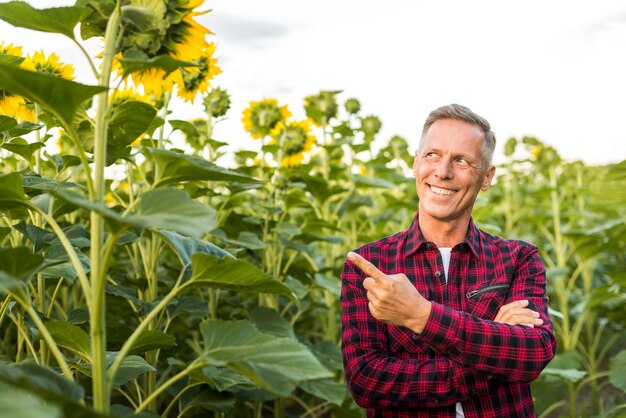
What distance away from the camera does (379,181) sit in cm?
298

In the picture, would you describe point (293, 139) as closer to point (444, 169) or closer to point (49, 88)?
point (444, 169)

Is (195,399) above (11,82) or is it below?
below

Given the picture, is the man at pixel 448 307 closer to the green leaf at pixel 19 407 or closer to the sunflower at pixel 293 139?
the green leaf at pixel 19 407

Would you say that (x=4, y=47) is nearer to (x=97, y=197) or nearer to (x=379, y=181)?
(x=97, y=197)

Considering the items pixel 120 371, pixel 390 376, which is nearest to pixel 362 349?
pixel 390 376

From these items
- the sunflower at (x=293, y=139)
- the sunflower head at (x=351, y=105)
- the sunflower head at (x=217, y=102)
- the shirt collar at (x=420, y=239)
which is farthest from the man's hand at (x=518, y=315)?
the sunflower head at (x=351, y=105)

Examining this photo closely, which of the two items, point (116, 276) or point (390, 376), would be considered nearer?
point (390, 376)

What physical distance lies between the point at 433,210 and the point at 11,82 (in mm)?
950

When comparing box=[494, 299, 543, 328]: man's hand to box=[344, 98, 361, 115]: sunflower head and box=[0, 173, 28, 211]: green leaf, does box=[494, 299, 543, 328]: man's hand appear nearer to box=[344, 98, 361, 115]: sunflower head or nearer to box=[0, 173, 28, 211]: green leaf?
box=[0, 173, 28, 211]: green leaf

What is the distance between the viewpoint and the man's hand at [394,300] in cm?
131

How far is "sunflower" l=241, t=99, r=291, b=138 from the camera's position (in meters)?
2.74

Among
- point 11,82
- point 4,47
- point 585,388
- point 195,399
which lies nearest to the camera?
point 11,82

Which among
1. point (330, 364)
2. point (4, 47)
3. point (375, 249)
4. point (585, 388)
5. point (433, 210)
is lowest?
point (585, 388)

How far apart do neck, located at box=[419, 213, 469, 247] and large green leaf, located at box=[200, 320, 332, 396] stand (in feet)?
2.56
